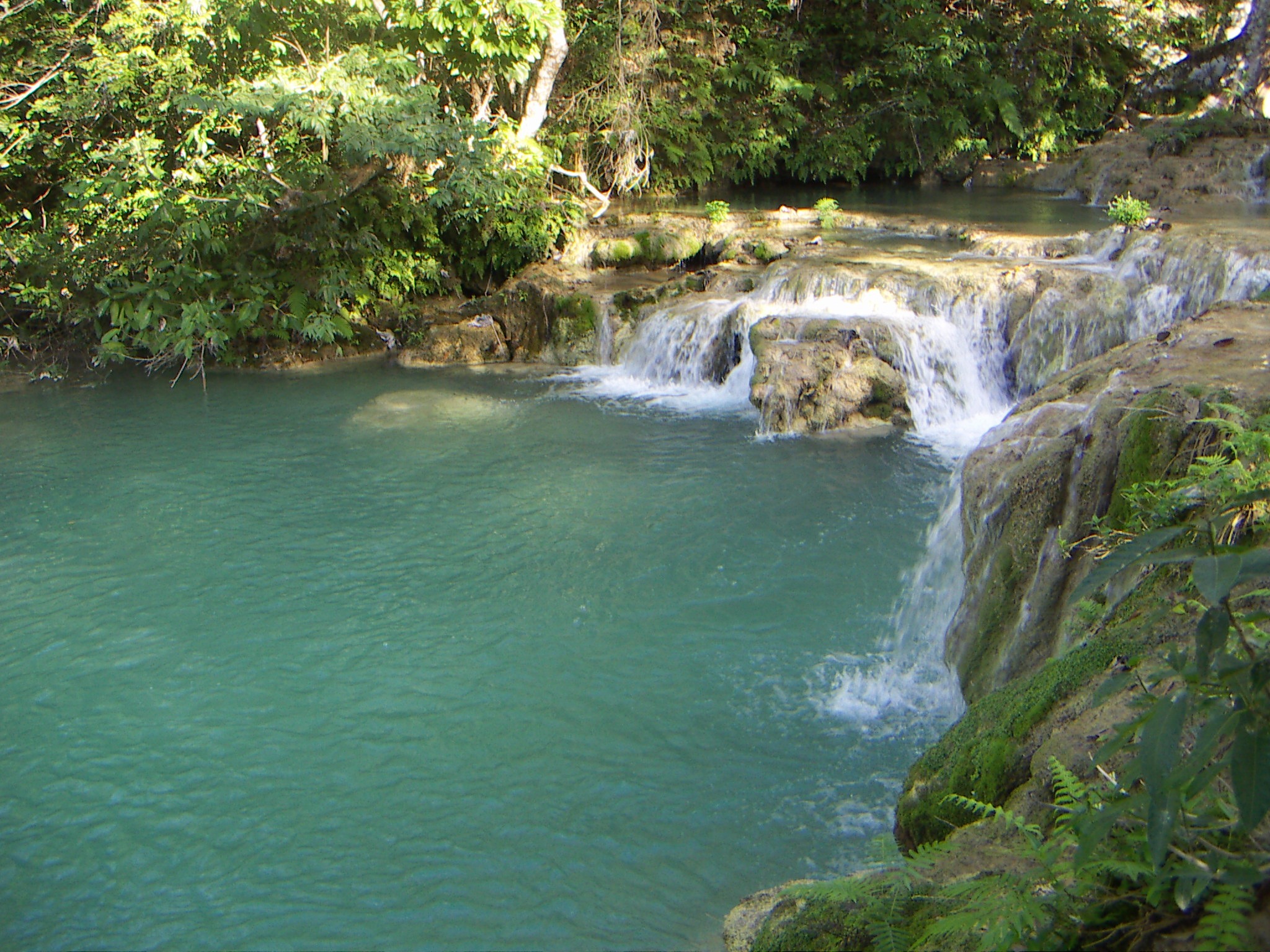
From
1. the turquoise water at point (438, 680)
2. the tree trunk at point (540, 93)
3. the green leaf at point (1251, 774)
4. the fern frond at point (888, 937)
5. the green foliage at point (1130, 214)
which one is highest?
the tree trunk at point (540, 93)

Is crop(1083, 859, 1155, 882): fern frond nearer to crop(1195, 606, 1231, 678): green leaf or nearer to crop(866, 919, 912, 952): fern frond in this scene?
crop(1195, 606, 1231, 678): green leaf

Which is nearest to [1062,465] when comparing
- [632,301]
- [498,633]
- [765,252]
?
[498,633]

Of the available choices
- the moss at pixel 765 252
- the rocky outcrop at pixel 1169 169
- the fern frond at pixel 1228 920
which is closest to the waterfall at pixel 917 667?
the fern frond at pixel 1228 920

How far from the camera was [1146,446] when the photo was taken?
4.71m

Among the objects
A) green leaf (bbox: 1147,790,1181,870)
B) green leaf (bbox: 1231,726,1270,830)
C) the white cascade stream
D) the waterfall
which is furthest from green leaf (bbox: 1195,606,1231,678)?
the white cascade stream

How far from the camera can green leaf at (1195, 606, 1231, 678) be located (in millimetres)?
1767

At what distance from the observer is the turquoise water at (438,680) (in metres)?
4.71

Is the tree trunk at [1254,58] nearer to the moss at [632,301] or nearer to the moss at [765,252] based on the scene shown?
the moss at [765,252]

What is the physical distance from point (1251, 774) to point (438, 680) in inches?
209

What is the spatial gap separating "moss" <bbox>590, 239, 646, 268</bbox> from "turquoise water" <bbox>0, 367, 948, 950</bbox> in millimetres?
5073

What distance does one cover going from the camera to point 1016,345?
1135 cm

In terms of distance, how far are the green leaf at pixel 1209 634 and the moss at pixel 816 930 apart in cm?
172

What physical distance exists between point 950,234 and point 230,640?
11678 millimetres

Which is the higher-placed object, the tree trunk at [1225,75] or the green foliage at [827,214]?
the tree trunk at [1225,75]
